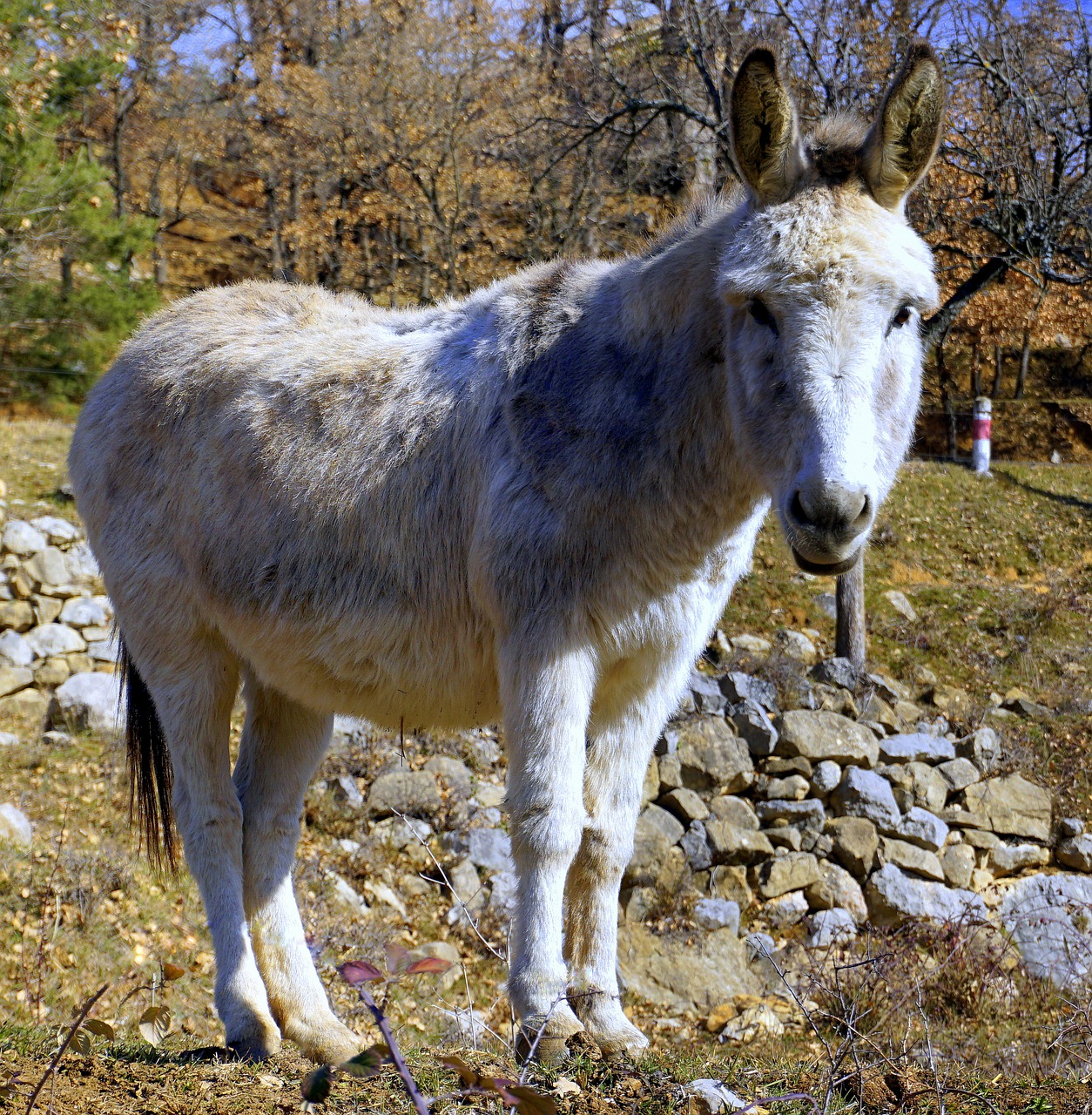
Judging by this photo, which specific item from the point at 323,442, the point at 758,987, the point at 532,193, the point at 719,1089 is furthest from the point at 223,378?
the point at 532,193

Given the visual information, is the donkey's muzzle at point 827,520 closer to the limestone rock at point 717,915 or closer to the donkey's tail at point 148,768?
the donkey's tail at point 148,768

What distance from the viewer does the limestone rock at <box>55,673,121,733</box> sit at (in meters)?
8.49

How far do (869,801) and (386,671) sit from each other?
6.86 metres

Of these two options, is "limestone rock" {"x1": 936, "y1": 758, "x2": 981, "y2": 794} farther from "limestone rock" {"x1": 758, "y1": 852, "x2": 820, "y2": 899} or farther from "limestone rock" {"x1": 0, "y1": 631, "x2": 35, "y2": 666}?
"limestone rock" {"x1": 0, "y1": 631, "x2": 35, "y2": 666}

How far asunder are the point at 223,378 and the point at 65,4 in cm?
1300

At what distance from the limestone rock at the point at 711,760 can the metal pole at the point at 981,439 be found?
1129cm

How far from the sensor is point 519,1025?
287 cm

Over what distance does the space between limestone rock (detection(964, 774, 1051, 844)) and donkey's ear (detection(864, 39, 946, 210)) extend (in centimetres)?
789

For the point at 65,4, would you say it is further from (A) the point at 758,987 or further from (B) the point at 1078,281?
(A) the point at 758,987

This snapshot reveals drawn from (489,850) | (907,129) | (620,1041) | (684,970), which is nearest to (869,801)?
(684,970)

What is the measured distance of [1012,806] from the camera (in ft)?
31.4

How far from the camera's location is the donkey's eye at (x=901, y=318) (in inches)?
112

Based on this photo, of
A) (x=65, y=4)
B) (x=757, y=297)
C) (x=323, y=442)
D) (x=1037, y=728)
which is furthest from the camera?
(x=65, y=4)

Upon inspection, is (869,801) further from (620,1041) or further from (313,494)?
(313,494)
